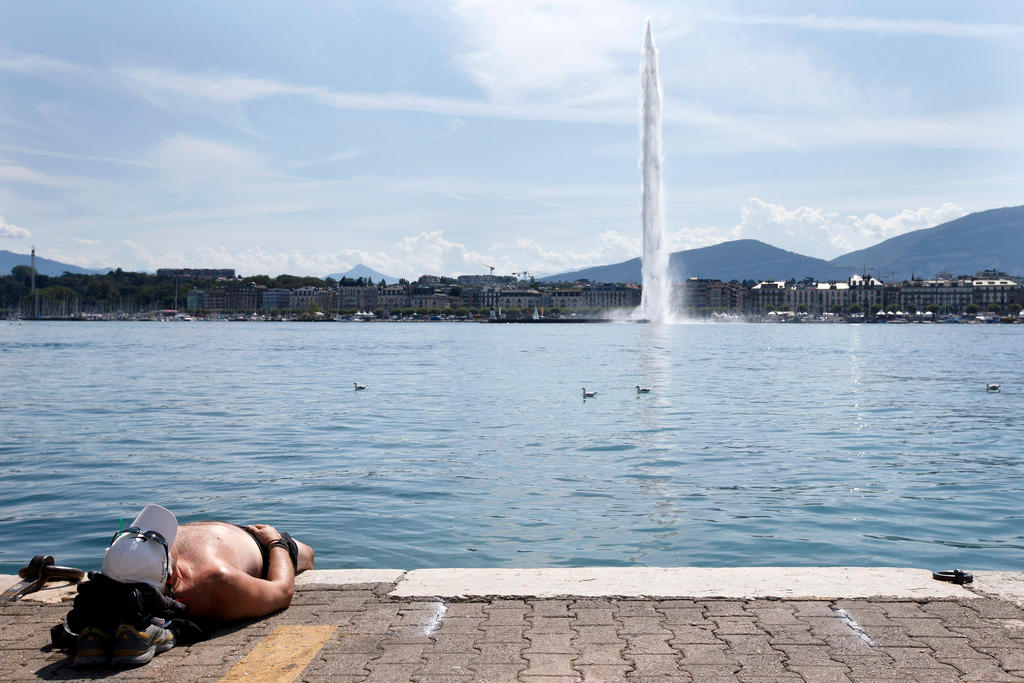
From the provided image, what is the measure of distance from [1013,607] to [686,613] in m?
1.58

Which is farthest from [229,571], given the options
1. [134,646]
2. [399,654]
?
[399,654]

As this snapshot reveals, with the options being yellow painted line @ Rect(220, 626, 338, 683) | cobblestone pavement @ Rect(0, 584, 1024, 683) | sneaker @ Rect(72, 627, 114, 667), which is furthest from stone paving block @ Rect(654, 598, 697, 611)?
sneaker @ Rect(72, 627, 114, 667)

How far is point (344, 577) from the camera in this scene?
5.28 meters

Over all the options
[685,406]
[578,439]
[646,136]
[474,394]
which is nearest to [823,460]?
[578,439]

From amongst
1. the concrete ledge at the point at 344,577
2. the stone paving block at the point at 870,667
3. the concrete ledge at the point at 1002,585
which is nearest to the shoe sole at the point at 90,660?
the concrete ledge at the point at 344,577

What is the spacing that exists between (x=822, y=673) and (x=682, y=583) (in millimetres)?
1268

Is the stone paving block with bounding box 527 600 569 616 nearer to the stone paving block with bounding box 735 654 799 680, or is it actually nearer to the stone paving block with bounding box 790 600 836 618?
the stone paving block with bounding box 735 654 799 680

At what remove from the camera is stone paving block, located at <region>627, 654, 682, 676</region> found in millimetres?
3766

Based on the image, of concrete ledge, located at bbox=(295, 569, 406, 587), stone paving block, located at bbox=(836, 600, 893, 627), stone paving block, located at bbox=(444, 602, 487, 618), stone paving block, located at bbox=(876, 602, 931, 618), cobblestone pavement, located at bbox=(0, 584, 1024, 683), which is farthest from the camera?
concrete ledge, located at bbox=(295, 569, 406, 587)

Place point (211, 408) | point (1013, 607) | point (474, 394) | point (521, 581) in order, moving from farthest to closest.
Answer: point (474, 394), point (211, 408), point (521, 581), point (1013, 607)

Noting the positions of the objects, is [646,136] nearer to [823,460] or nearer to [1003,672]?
[823,460]

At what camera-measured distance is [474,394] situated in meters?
25.5

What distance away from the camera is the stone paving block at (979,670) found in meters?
3.67

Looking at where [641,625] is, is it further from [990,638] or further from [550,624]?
[990,638]
